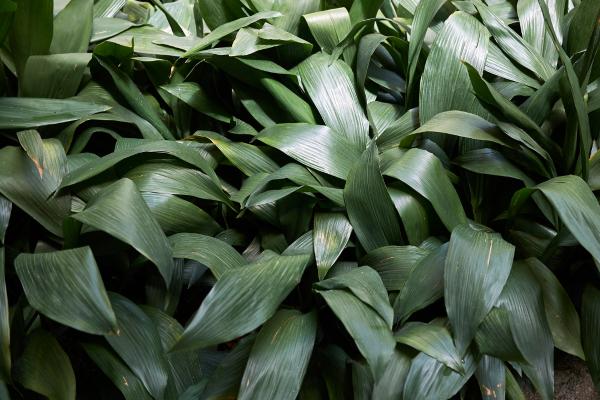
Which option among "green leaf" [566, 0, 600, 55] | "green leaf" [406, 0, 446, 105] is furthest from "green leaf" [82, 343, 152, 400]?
"green leaf" [566, 0, 600, 55]

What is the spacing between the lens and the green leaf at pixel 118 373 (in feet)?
2.63

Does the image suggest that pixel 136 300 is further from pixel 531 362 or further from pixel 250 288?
pixel 531 362

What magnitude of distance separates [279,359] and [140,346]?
0.19 metres

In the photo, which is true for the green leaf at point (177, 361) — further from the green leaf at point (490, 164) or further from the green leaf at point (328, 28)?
the green leaf at point (328, 28)

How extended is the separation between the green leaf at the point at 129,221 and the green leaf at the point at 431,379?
339mm

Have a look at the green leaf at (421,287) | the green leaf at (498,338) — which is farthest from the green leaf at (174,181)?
the green leaf at (498,338)

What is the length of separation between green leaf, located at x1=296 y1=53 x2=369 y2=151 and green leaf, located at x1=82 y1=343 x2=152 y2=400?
53 cm

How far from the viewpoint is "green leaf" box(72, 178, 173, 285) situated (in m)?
0.74

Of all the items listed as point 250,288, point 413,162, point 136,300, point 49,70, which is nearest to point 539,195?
point 413,162

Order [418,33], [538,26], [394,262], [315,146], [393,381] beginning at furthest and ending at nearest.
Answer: [538,26], [418,33], [315,146], [394,262], [393,381]

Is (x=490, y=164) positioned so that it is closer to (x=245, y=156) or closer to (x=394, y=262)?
(x=394, y=262)

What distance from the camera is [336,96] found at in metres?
1.14

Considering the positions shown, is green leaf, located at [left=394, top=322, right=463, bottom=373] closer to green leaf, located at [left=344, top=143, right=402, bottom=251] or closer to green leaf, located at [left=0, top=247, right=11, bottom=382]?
Result: green leaf, located at [left=344, top=143, right=402, bottom=251]

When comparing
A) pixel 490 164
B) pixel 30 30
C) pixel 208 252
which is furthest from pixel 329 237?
pixel 30 30
